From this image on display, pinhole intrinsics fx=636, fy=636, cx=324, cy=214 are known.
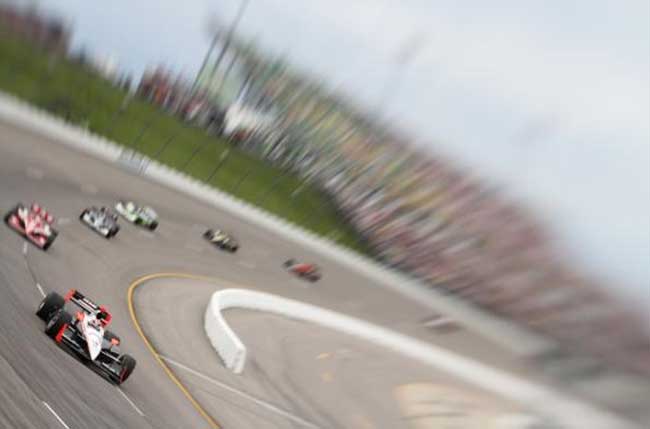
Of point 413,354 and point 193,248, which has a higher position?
point 413,354

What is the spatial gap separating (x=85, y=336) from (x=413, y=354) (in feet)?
85.2

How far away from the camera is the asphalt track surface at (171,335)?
13094 mm

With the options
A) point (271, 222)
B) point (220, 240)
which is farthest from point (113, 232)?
point (271, 222)

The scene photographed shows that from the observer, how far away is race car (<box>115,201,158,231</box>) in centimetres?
3075

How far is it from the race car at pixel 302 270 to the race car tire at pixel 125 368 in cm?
2666

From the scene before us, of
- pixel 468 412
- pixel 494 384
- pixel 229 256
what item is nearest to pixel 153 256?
pixel 229 256

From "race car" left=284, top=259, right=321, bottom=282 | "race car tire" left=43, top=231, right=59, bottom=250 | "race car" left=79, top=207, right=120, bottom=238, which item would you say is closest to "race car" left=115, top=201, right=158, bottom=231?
"race car" left=79, top=207, right=120, bottom=238

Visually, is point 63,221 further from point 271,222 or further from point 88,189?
point 271,222

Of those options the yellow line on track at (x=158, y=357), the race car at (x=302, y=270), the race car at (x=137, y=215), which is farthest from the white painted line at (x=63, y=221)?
the race car at (x=302, y=270)

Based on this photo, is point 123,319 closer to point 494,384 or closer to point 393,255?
point 494,384

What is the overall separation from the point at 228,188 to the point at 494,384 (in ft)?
83.1

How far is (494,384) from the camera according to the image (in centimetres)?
3769

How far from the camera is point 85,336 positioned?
14.3m

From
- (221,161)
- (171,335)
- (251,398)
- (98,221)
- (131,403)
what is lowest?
(131,403)
